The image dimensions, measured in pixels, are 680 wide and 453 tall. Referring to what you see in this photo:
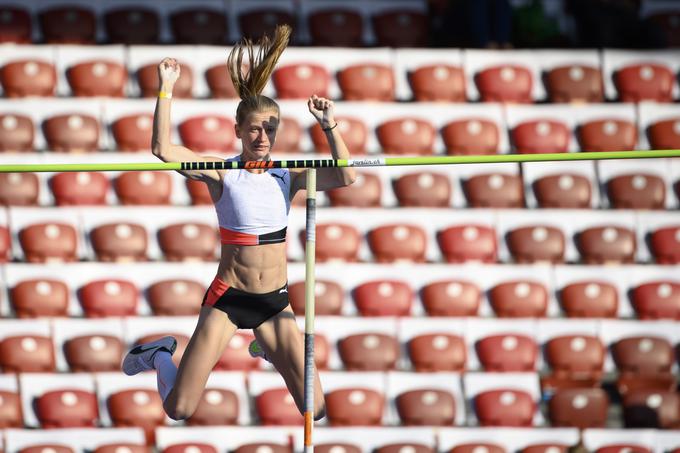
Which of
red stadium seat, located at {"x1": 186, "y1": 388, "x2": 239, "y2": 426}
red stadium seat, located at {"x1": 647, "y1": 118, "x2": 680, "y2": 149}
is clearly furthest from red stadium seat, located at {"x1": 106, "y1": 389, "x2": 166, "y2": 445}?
red stadium seat, located at {"x1": 647, "y1": 118, "x2": 680, "y2": 149}

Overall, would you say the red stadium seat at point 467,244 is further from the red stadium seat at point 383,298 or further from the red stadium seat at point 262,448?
the red stadium seat at point 262,448

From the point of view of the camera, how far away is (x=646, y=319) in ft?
38.7

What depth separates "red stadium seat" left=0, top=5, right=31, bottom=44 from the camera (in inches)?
520

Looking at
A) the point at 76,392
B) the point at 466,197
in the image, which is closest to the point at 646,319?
the point at 466,197

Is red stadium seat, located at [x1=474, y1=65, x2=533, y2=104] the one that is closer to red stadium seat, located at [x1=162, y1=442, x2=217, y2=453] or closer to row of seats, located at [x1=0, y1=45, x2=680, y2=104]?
row of seats, located at [x1=0, y1=45, x2=680, y2=104]

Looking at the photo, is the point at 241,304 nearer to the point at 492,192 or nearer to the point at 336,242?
the point at 336,242

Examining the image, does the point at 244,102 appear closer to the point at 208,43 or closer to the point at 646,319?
the point at 646,319

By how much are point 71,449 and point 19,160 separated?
3329 mm

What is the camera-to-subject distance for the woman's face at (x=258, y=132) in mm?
6195

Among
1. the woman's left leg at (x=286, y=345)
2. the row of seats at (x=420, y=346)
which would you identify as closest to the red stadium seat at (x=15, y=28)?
the row of seats at (x=420, y=346)

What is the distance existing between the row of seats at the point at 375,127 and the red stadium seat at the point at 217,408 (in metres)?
2.70

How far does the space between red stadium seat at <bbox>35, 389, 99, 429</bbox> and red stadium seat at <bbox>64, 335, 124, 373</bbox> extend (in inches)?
14.7

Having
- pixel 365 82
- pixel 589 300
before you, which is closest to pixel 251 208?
pixel 589 300

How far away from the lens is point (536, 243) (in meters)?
11.8
